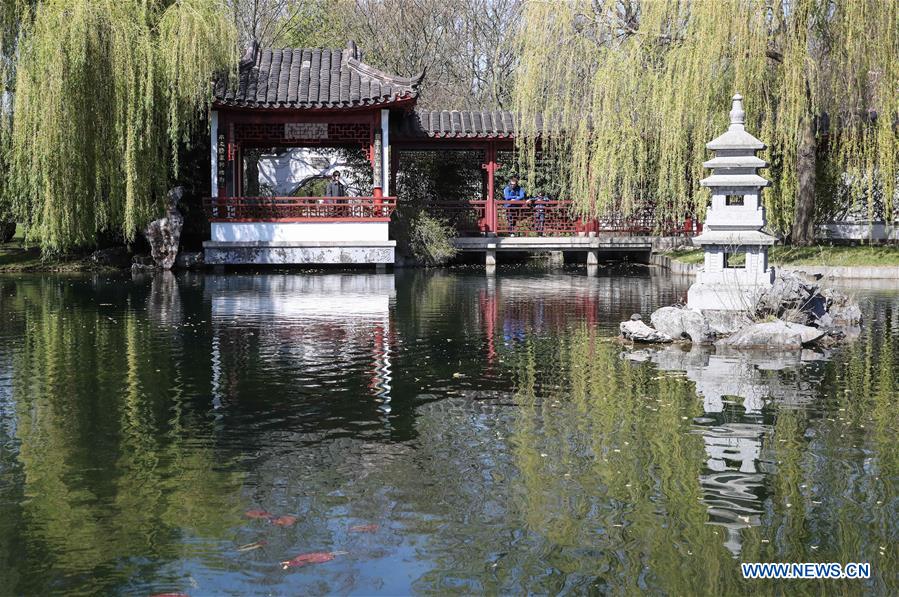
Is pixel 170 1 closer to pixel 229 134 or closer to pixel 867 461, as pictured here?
pixel 229 134

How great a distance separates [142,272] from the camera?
19.7 meters

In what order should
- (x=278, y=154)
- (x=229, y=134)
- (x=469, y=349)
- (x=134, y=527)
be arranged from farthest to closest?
(x=278, y=154) → (x=229, y=134) → (x=469, y=349) → (x=134, y=527)

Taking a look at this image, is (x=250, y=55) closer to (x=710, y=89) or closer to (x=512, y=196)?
(x=512, y=196)

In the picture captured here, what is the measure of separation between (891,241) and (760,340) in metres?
13.2

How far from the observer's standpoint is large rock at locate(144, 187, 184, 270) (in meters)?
19.9

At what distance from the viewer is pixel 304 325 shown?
38.0 feet

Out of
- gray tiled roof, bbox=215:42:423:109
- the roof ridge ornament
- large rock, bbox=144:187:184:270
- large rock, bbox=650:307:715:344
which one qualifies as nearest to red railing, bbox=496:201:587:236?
gray tiled roof, bbox=215:42:423:109

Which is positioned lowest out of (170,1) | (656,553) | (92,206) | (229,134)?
(656,553)

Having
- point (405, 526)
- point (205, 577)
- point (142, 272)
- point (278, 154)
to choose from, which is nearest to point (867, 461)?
point (405, 526)

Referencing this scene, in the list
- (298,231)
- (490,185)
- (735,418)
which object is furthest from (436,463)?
(490,185)

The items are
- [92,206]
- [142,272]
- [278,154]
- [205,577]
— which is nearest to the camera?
[205,577]

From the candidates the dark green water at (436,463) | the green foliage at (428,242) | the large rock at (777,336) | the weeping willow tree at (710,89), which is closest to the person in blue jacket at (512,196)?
the green foliage at (428,242)

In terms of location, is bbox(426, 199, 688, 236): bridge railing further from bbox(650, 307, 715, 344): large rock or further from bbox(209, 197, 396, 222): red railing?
bbox(650, 307, 715, 344): large rock

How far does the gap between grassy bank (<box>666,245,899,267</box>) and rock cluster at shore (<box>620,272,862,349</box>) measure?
6261 millimetres
